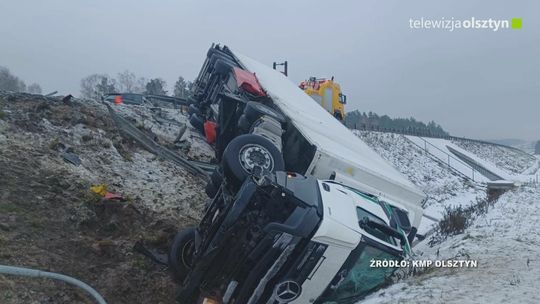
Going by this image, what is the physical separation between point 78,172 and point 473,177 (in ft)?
68.4

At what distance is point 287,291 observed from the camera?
3.48 m

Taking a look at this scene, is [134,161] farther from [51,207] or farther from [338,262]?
[338,262]

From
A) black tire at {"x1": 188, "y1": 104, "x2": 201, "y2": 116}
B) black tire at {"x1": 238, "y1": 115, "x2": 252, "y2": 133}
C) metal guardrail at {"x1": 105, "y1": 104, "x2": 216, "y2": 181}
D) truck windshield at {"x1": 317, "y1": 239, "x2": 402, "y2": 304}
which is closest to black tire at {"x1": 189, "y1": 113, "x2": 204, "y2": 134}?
black tire at {"x1": 188, "y1": 104, "x2": 201, "y2": 116}

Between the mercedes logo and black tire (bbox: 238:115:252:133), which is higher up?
black tire (bbox: 238:115:252:133)

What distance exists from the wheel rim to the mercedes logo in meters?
1.52

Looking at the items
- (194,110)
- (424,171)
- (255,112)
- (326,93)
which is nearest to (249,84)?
(255,112)

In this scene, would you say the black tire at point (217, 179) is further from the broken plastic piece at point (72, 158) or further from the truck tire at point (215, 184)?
the broken plastic piece at point (72, 158)

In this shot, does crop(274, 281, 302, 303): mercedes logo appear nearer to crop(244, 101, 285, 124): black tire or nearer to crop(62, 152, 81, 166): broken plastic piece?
crop(244, 101, 285, 124): black tire

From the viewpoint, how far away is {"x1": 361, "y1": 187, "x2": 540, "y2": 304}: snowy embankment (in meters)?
3.74

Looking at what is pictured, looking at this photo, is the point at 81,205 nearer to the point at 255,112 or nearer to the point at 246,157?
the point at 246,157

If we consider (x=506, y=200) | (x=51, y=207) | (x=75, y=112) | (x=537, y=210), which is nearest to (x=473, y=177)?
(x=506, y=200)

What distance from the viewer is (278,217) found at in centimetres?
372

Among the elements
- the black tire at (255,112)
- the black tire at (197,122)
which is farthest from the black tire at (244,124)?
the black tire at (197,122)

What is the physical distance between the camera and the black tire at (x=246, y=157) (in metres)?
4.57
